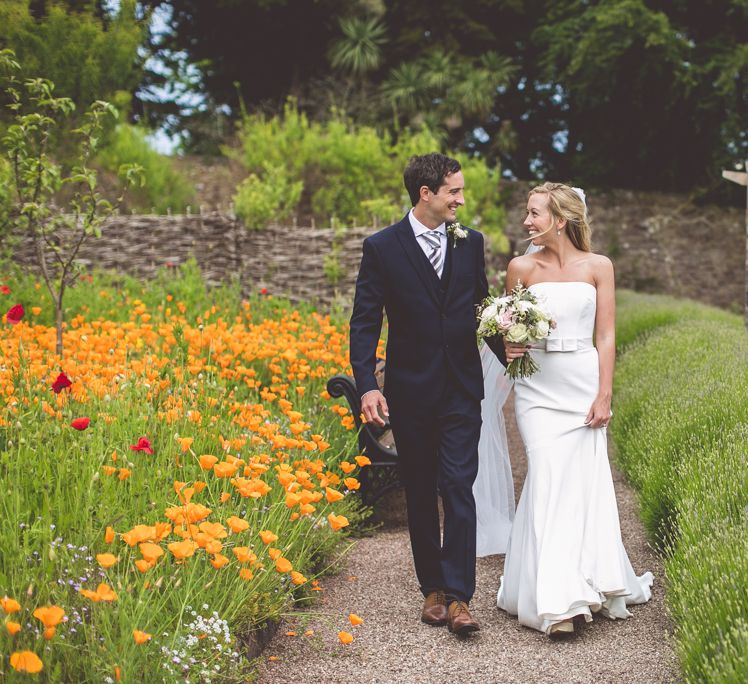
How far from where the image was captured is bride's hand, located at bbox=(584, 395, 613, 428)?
412 cm

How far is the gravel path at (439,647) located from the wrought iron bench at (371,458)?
0.89 meters

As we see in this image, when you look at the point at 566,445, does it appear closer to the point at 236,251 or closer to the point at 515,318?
the point at 515,318

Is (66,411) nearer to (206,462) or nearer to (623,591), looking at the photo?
(206,462)

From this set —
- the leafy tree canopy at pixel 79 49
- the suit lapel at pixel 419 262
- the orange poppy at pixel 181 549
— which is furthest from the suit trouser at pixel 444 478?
the leafy tree canopy at pixel 79 49

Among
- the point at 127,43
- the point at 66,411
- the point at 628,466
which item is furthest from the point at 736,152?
the point at 66,411

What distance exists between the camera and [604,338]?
425 cm

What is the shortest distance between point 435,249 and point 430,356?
524mm

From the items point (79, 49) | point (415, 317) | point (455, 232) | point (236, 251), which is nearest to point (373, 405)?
point (415, 317)

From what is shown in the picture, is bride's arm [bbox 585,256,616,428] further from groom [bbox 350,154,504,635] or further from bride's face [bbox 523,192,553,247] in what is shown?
groom [bbox 350,154,504,635]

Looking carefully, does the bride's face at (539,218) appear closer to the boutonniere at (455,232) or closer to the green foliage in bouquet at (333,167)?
the boutonniere at (455,232)

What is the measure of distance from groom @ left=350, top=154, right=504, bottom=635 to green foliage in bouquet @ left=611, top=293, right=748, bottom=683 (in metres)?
1.01

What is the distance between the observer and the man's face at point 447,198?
3.99m

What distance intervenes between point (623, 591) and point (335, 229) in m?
9.46

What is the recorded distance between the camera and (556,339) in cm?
429
